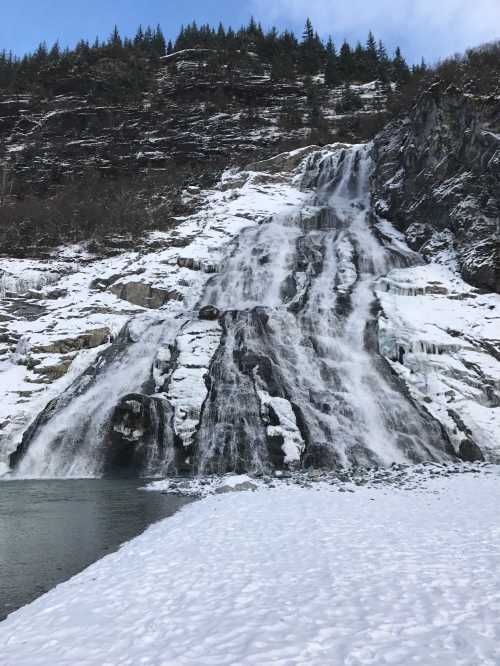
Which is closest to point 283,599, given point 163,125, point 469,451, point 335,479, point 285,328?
point 335,479

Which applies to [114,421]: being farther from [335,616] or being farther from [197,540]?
[335,616]

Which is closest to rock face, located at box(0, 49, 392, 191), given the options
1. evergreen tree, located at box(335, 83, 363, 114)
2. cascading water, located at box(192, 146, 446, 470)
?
evergreen tree, located at box(335, 83, 363, 114)

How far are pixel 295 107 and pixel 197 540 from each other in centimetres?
6765

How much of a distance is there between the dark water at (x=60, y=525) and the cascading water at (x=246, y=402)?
2.56 m

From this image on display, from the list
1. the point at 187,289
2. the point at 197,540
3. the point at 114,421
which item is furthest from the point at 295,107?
the point at 197,540

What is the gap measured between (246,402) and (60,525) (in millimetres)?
9937

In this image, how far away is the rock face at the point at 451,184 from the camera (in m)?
29.7

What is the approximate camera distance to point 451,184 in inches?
1329

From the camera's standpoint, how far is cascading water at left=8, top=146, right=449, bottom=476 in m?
18.2

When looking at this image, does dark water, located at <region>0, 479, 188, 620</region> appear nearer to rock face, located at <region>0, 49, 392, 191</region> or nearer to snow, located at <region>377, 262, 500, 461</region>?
snow, located at <region>377, 262, 500, 461</region>

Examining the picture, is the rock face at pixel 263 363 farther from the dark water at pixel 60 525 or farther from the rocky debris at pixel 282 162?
the rocky debris at pixel 282 162

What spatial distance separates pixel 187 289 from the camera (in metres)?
30.3

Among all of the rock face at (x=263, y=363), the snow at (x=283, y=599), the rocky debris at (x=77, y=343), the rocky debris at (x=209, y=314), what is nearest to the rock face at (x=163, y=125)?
the rock face at (x=263, y=363)

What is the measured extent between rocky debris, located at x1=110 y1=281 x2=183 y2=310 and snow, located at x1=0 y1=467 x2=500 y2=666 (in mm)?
20581
